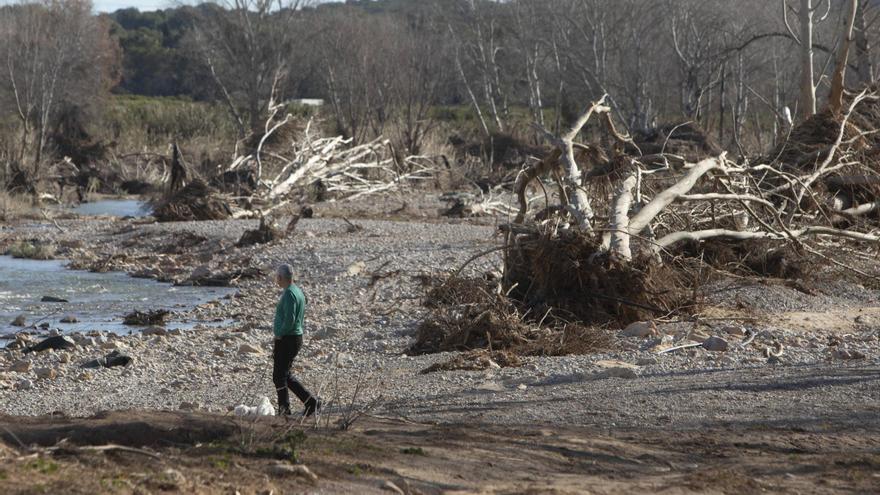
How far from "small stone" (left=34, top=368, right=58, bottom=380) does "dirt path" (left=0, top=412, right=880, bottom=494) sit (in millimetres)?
4054

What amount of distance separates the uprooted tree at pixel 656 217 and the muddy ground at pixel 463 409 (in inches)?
21.4

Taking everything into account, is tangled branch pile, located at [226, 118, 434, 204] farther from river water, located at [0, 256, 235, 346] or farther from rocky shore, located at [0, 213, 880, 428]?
rocky shore, located at [0, 213, 880, 428]

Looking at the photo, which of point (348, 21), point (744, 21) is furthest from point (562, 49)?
point (348, 21)

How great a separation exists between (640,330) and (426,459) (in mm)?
5516

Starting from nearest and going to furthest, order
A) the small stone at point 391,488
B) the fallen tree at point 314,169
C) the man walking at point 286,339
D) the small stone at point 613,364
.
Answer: the small stone at point 391,488 < the man walking at point 286,339 < the small stone at point 613,364 < the fallen tree at point 314,169

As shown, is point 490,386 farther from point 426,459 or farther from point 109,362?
point 109,362

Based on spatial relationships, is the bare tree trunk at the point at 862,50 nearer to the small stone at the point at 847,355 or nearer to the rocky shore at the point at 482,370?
the rocky shore at the point at 482,370

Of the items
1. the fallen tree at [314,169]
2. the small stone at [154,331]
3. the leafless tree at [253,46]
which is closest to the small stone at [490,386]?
the small stone at [154,331]

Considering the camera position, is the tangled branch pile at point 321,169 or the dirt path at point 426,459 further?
the tangled branch pile at point 321,169

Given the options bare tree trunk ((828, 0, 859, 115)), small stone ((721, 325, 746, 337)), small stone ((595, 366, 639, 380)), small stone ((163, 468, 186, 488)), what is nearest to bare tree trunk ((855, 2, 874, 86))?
bare tree trunk ((828, 0, 859, 115))

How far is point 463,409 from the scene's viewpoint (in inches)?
296

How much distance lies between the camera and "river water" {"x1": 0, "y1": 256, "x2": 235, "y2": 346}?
14416 millimetres

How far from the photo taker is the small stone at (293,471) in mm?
4973

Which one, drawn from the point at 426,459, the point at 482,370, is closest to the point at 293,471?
the point at 426,459
